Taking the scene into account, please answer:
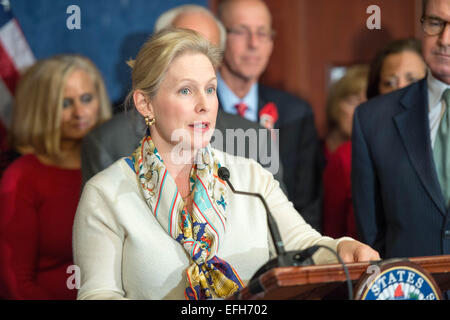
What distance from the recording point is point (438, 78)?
6.96ft

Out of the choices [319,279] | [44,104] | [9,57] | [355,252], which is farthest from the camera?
[9,57]

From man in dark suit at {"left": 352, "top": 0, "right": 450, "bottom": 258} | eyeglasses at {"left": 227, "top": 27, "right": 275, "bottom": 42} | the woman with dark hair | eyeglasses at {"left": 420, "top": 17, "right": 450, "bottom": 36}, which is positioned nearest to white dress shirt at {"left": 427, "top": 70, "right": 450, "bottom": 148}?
man in dark suit at {"left": 352, "top": 0, "right": 450, "bottom": 258}

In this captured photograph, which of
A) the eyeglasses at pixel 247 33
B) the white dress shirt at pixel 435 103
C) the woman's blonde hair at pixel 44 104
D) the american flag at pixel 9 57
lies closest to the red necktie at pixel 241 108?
the eyeglasses at pixel 247 33

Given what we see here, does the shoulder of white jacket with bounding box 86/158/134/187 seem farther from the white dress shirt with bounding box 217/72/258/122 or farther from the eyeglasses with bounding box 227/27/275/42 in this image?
the eyeglasses with bounding box 227/27/275/42

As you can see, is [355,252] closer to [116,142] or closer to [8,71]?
[116,142]

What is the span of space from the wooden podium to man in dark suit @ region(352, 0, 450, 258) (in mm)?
625

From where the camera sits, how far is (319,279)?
1.28m

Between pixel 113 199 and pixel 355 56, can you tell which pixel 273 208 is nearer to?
pixel 113 199

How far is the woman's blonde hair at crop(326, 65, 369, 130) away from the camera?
11.3 feet

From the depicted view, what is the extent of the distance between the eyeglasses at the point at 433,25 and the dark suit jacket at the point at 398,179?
19 centimetres

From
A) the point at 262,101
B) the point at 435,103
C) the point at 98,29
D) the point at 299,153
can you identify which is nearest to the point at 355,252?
the point at 435,103

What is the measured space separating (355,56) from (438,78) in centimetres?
176

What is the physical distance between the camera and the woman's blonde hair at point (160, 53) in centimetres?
167

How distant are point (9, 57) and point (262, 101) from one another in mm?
1421
